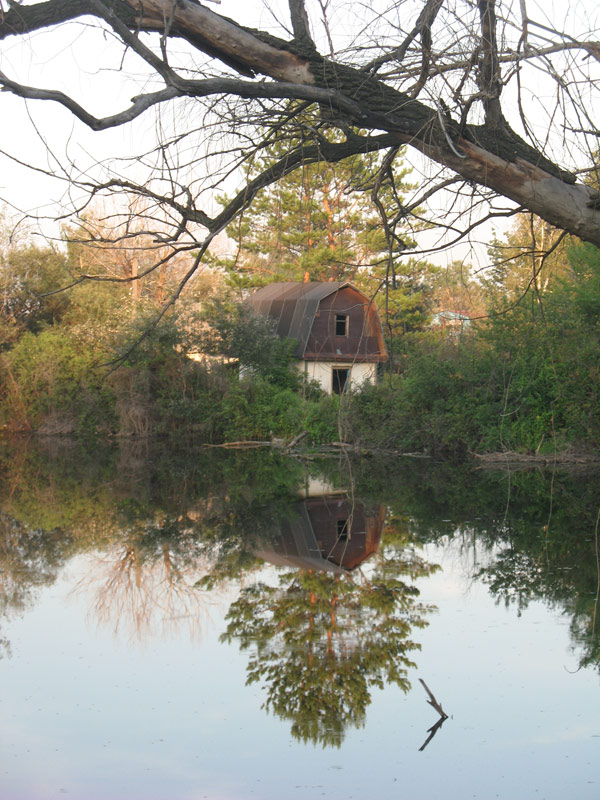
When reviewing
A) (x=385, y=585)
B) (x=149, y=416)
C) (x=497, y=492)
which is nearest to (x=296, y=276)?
(x=149, y=416)

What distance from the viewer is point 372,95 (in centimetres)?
480

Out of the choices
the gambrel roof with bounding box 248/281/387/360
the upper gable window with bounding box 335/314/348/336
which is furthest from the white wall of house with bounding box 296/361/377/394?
the upper gable window with bounding box 335/314/348/336

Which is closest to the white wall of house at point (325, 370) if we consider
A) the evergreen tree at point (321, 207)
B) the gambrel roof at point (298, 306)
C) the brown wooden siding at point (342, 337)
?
the brown wooden siding at point (342, 337)

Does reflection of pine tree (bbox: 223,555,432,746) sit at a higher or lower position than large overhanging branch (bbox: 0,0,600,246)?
lower

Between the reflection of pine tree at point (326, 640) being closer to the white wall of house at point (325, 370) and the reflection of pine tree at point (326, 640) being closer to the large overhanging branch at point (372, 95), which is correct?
the large overhanging branch at point (372, 95)

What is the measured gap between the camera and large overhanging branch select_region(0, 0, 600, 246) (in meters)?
4.63

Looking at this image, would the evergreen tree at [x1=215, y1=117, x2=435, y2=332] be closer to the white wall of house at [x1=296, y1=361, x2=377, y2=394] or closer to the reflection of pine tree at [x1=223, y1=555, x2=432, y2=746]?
the reflection of pine tree at [x1=223, y1=555, x2=432, y2=746]

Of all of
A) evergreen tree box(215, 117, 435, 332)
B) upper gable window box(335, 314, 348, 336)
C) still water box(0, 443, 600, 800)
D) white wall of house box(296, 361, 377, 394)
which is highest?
upper gable window box(335, 314, 348, 336)

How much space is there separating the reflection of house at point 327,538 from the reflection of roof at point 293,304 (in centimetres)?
2188

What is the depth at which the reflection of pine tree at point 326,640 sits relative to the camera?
5.80 m

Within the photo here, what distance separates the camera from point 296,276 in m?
43.6

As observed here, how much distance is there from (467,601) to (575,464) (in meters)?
13.6

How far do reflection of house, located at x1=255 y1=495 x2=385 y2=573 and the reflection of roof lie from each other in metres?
21.9

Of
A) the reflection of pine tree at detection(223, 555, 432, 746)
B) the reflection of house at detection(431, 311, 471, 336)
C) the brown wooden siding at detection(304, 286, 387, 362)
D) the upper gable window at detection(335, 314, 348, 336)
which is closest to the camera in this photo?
the reflection of pine tree at detection(223, 555, 432, 746)
